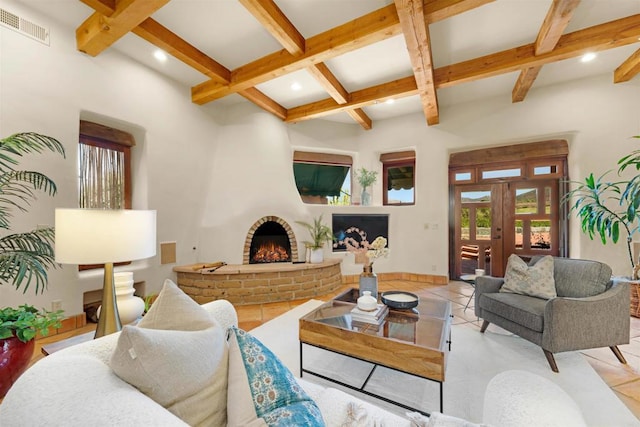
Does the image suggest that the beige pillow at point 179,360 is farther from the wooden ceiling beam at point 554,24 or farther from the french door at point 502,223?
the french door at point 502,223

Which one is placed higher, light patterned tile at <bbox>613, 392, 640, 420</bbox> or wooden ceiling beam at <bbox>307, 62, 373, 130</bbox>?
wooden ceiling beam at <bbox>307, 62, 373, 130</bbox>

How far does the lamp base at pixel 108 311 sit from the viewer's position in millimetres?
1402

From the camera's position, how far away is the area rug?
1.57 metres

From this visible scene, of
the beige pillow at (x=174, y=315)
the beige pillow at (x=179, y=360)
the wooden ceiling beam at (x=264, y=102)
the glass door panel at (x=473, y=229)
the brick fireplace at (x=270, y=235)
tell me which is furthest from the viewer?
the glass door panel at (x=473, y=229)

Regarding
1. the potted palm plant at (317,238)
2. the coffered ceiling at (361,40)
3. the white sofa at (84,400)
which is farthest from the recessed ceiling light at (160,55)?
the white sofa at (84,400)

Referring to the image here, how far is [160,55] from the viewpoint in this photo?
296cm

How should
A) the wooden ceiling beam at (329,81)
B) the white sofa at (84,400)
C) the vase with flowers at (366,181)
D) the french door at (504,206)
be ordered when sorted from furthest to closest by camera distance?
the vase with flowers at (366,181) < the french door at (504,206) < the wooden ceiling beam at (329,81) < the white sofa at (84,400)

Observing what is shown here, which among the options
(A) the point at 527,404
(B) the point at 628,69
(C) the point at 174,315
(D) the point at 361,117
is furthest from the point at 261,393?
(B) the point at 628,69

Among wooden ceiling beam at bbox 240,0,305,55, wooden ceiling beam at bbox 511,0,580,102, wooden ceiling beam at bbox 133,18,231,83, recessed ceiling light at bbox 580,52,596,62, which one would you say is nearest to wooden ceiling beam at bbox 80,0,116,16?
wooden ceiling beam at bbox 133,18,231,83

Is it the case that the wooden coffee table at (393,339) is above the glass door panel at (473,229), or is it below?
below

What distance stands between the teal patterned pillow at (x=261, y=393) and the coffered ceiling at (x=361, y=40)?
248 cm

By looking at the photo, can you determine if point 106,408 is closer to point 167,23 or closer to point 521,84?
point 167,23

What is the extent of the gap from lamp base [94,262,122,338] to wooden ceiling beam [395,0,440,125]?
2723 millimetres

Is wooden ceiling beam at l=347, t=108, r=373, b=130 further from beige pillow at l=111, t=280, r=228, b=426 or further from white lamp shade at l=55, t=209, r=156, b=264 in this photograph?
beige pillow at l=111, t=280, r=228, b=426
